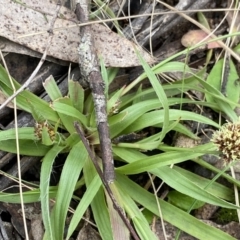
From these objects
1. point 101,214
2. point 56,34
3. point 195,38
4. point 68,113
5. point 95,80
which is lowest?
point 101,214

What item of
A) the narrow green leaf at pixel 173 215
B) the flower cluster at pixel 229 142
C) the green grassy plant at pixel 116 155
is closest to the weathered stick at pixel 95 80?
the green grassy plant at pixel 116 155

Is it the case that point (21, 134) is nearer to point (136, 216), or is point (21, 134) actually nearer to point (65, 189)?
point (65, 189)

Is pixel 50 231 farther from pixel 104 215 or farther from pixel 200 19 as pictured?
pixel 200 19

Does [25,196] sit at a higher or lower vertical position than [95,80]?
lower

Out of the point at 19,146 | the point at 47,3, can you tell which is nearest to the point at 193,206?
the point at 19,146

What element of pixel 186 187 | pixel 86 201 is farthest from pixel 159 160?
pixel 86 201

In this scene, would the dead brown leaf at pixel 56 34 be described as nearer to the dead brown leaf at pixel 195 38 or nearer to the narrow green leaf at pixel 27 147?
the dead brown leaf at pixel 195 38
